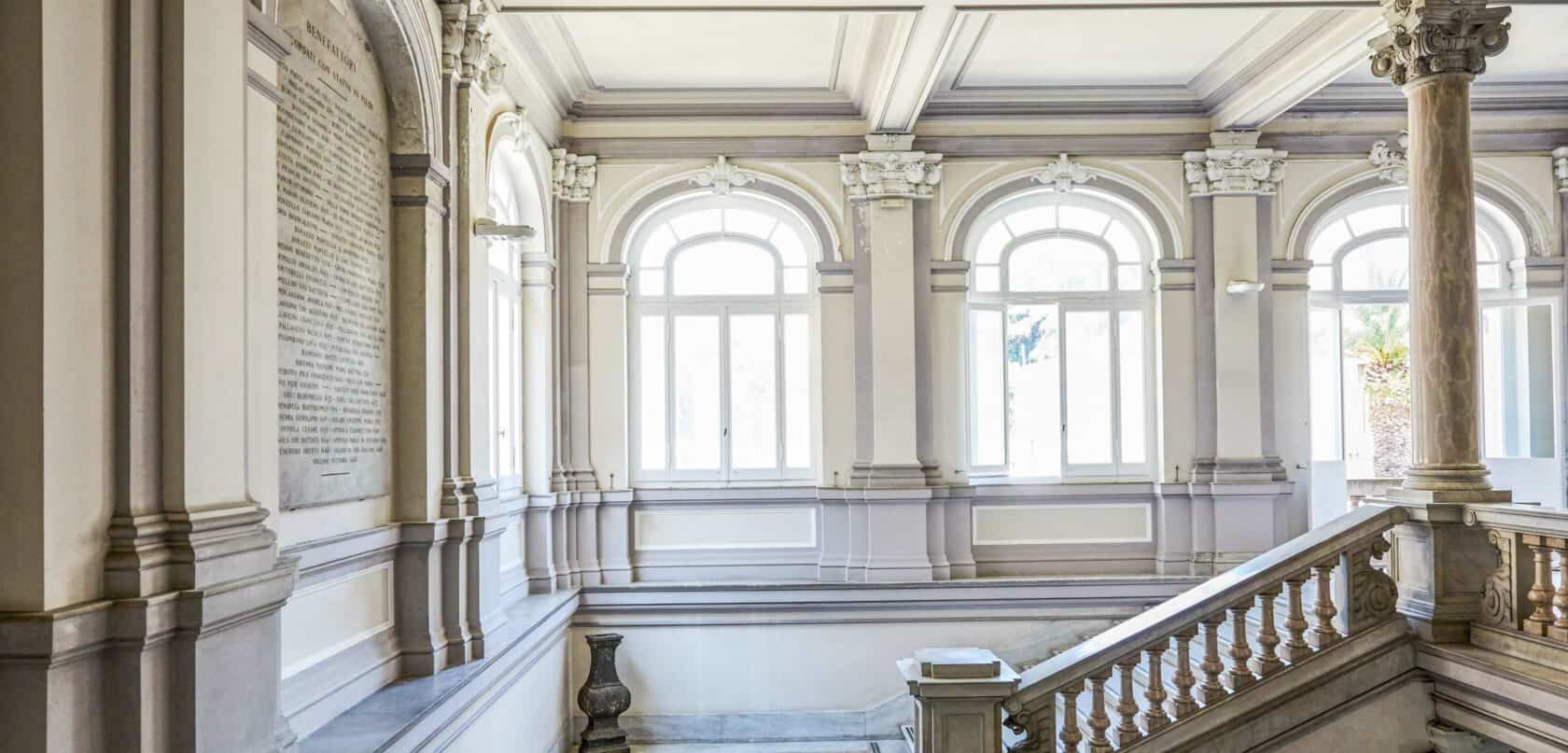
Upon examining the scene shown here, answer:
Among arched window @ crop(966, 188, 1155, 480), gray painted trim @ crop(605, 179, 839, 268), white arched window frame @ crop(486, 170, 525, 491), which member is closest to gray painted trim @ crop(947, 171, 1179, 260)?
arched window @ crop(966, 188, 1155, 480)

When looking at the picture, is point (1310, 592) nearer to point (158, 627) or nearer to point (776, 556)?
→ point (776, 556)

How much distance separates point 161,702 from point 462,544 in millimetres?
2644

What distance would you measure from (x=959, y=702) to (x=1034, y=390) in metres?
4.63

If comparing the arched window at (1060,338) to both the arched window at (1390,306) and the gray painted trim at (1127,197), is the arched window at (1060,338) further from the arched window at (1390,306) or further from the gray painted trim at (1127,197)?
the arched window at (1390,306)

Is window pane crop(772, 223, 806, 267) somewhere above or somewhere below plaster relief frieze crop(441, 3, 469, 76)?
below

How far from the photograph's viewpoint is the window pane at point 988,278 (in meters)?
8.88

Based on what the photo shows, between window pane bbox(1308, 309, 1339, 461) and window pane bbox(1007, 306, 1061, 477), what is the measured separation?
6.38ft

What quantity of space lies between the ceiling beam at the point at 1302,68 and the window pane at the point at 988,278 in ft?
6.32

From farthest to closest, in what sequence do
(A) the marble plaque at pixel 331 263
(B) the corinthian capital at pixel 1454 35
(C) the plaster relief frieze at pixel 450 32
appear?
(C) the plaster relief frieze at pixel 450 32, (B) the corinthian capital at pixel 1454 35, (A) the marble plaque at pixel 331 263

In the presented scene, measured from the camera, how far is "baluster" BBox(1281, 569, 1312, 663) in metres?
4.77

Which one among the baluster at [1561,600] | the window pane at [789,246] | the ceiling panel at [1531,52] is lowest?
the baluster at [1561,600]

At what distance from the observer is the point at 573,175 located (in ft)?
27.8

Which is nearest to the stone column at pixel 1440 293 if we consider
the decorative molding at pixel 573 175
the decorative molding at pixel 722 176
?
the decorative molding at pixel 722 176

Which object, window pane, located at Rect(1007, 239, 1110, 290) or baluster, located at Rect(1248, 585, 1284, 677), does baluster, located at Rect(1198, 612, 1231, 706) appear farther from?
window pane, located at Rect(1007, 239, 1110, 290)
